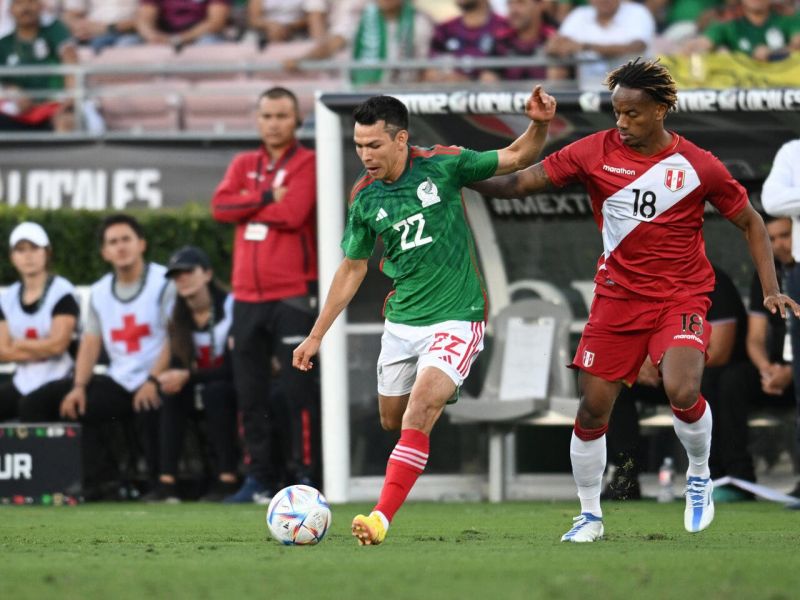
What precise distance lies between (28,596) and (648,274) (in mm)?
3701

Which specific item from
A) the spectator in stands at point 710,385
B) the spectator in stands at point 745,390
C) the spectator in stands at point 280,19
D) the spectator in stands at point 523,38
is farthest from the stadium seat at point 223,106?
the spectator in stands at point 745,390

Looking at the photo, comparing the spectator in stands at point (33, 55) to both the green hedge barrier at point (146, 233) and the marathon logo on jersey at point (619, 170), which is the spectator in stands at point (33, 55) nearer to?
the green hedge barrier at point (146, 233)

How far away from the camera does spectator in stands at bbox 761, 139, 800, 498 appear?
9.80m

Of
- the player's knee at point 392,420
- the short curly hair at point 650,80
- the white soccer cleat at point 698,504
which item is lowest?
the white soccer cleat at point 698,504

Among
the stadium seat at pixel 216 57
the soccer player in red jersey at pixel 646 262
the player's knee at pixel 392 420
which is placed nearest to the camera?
the soccer player in red jersey at pixel 646 262

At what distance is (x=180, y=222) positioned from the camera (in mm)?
13023

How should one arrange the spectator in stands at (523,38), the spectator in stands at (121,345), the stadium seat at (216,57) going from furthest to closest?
the stadium seat at (216,57) → the spectator in stands at (523,38) → the spectator in stands at (121,345)

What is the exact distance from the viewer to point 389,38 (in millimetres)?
15023

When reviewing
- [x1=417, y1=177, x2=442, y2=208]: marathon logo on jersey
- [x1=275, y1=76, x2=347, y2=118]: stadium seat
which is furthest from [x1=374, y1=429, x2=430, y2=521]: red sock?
[x1=275, y1=76, x2=347, y2=118]: stadium seat

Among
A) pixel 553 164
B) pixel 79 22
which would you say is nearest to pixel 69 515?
pixel 553 164

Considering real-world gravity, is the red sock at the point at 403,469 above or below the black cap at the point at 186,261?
below

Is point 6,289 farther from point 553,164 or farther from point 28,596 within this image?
point 28,596

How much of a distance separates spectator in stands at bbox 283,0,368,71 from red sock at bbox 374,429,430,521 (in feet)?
26.9

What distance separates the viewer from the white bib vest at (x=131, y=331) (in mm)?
12047
